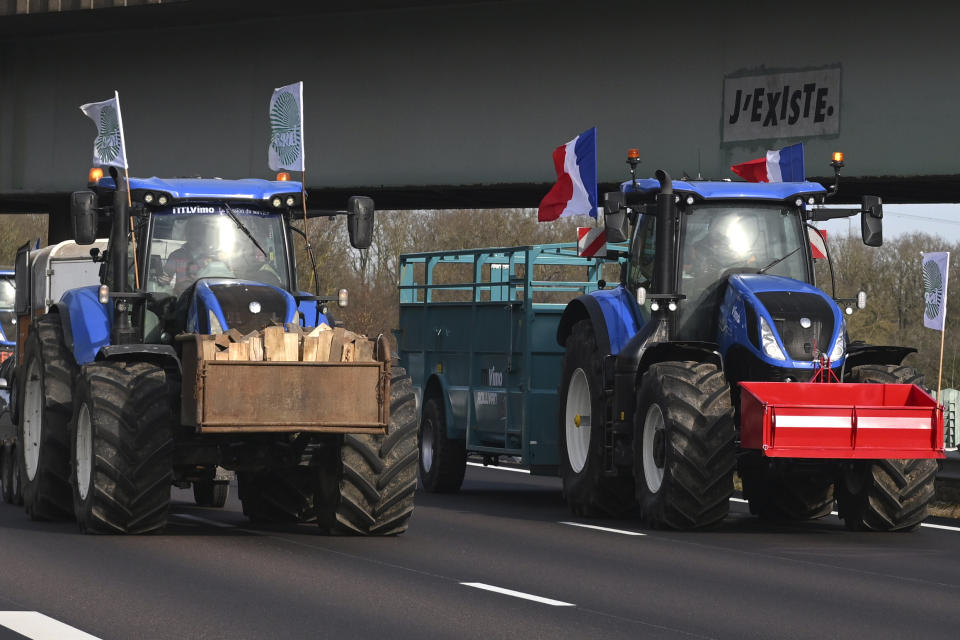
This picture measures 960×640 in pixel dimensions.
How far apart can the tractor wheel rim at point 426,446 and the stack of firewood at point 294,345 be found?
7764 mm

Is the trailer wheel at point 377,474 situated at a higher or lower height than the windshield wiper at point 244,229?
lower

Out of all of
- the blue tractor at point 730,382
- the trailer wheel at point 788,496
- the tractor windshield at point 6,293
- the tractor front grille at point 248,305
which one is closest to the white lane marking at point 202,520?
the tractor front grille at point 248,305

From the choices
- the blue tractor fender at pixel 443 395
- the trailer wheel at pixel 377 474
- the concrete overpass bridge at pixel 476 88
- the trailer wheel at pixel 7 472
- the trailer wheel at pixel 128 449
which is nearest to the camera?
the trailer wheel at pixel 128 449

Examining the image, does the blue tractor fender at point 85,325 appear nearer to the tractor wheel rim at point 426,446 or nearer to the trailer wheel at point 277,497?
the trailer wheel at point 277,497

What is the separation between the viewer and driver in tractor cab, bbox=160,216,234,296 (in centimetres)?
1528

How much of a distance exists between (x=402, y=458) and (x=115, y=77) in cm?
1623

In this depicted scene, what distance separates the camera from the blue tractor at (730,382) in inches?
578

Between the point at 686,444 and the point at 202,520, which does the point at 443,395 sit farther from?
the point at 686,444

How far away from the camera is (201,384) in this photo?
1326 cm

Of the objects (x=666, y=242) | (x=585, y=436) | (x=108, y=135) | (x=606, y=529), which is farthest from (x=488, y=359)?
(x=108, y=135)

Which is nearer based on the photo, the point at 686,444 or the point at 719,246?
the point at 686,444

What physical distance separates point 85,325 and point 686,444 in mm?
4895

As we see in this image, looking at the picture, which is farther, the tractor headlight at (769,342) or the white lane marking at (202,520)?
the white lane marking at (202,520)

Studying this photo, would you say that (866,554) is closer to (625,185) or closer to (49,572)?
(625,185)
